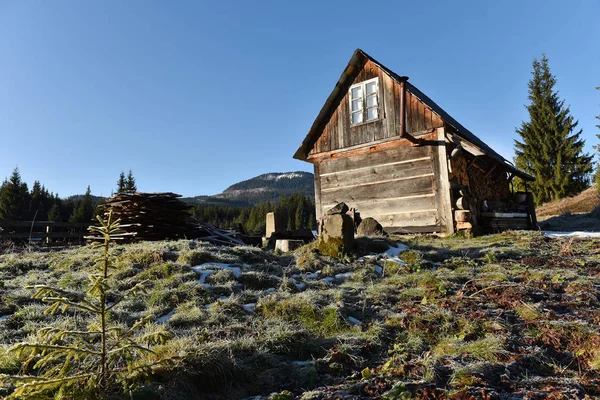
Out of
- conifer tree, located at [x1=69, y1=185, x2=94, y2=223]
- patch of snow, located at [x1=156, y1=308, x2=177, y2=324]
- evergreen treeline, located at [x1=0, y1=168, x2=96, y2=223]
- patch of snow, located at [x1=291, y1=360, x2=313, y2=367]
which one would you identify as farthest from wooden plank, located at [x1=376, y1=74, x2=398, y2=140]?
conifer tree, located at [x1=69, y1=185, x2=94, y2=223]

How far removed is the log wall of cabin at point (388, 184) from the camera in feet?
39.5

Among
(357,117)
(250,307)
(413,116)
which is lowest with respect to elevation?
(250,307)

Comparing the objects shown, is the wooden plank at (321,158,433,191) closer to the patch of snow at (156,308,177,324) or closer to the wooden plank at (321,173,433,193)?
the wooden plank at (321,173,433,193)

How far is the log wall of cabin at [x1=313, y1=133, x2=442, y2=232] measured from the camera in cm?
1204

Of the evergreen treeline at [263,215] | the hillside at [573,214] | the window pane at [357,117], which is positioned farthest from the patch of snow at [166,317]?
the evergreen treeline at [263,215]

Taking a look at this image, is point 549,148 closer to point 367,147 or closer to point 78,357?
point 367,147

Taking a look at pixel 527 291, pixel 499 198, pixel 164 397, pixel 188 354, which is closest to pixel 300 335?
pixel 188 354

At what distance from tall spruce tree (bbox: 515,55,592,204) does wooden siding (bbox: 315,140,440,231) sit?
82.5 feet

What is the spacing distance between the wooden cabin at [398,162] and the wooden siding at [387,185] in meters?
0.03

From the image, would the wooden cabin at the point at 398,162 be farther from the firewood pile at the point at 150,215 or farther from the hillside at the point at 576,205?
the hillside at the point at 576,205

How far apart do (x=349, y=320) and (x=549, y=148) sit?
34.6 m

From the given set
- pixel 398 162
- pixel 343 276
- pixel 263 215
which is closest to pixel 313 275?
pixel 343 276

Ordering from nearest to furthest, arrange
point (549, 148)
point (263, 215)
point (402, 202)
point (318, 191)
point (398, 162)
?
point (402, 202) < point (398, 162) < point (318, 191) < point (549, 148) < point (263, 215)

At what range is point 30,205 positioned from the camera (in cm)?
6047
